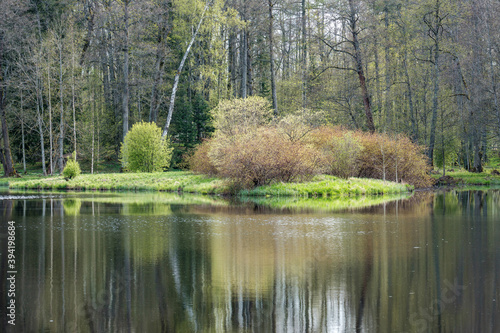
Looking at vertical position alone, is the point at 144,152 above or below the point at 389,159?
above

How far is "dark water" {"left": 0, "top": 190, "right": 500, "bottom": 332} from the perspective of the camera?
5969 mm

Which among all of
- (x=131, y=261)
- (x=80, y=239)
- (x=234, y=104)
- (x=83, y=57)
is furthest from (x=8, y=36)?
(x=131, y=261)

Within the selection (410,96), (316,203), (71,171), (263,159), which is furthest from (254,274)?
(410,96)

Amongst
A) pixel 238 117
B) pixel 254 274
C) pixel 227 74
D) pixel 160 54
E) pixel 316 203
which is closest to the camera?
Answer: pixel 254 274

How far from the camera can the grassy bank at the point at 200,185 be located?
23.7 m

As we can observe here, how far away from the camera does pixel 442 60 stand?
36.9 meters

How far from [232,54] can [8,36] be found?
807 inches

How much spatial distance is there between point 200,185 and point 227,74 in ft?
61.2

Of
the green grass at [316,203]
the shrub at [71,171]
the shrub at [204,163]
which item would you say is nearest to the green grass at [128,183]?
the shrub at [71,171]

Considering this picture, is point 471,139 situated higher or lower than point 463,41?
lower

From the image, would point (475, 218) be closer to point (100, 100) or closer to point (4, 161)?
point (4, 161)

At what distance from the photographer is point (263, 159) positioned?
23500mm

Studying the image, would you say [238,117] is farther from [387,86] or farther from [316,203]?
[387,86]

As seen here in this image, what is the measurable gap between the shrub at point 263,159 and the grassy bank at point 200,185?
0.59m
